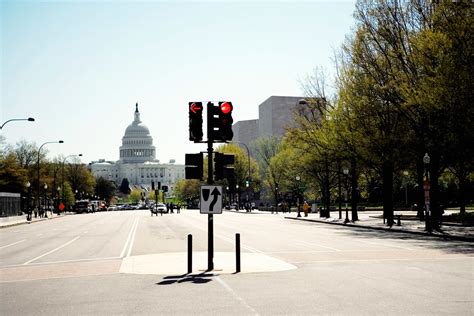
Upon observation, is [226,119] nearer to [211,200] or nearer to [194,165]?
[194,165]

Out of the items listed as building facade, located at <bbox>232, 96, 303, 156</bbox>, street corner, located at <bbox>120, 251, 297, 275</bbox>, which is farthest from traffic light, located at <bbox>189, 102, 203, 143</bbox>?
building facade, located at <bbox>232, 96, 303, 156</bbox>

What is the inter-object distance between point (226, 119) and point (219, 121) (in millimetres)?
206

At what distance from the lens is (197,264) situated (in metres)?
19.3

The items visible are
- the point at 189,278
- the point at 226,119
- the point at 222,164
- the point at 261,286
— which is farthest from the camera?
the point at 222,164

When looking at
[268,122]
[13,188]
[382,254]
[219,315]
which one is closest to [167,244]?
[382,254]

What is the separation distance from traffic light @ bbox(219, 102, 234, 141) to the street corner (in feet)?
12.1

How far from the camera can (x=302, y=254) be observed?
22.9m

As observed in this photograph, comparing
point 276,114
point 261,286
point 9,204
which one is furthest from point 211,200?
point 276,114

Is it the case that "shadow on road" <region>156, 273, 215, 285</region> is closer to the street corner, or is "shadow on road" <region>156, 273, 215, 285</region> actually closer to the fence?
the street corner

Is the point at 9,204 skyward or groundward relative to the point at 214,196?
skyward

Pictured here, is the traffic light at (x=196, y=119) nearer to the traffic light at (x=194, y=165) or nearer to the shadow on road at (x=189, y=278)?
the traffic light at (x=194, y=165)

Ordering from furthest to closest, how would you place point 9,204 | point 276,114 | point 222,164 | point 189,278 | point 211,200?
point 276,114, point 9,204, point 222,164, point 211,200, point 189,278

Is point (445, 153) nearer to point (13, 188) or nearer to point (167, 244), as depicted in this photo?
point (167, 244)

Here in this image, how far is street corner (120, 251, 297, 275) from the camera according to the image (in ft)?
58.4
